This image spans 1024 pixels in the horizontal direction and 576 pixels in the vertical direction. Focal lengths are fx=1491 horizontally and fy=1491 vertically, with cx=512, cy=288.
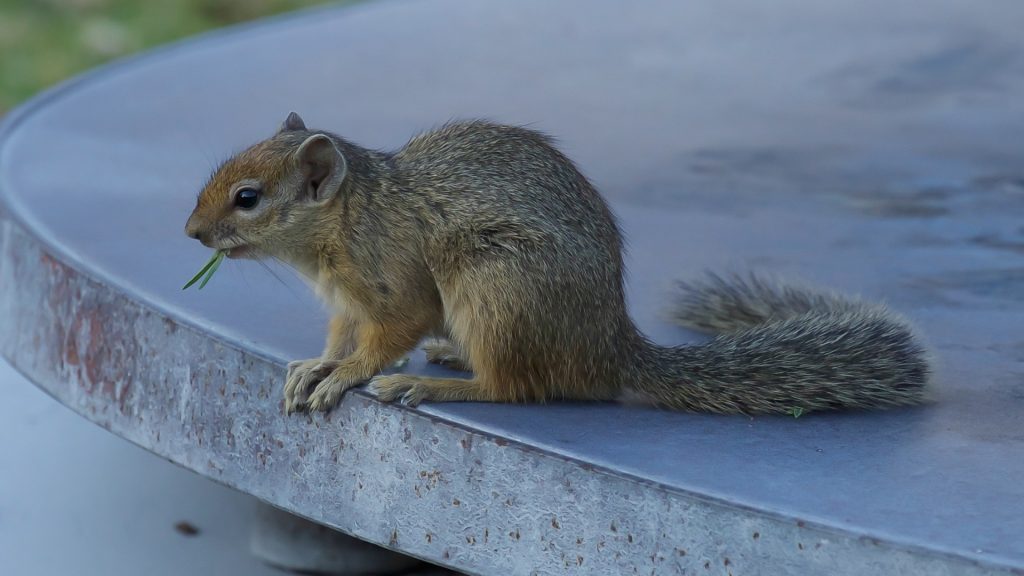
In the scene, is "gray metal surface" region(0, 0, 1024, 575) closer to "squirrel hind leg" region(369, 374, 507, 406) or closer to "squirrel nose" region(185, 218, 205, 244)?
"squirrel hind leg" region(369, 374, 507, 406)

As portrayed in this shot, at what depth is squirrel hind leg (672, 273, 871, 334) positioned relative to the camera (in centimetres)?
279

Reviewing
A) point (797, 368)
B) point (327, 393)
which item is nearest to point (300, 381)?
point (327, 393)

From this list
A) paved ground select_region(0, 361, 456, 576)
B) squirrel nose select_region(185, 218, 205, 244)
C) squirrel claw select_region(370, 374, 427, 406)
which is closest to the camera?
squirrel claw select_region(370, 374, 427, 406)

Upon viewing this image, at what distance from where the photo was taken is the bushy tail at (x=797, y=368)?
2422 millimetres

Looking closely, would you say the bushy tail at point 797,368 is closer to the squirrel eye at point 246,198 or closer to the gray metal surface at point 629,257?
the gray metal surface at point 629,257

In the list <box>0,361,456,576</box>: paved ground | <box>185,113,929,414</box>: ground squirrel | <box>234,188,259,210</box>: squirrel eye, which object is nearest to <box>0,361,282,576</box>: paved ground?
<box>0,361,456,576</box>: paved ground

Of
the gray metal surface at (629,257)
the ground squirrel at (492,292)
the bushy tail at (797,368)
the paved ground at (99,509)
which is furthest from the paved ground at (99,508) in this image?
the bushy tail at (797,368)

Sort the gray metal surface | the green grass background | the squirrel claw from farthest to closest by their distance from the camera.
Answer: the green grass background < the squirrel claw < the gray metal surface

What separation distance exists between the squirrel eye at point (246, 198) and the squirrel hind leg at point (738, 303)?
0.85 metres

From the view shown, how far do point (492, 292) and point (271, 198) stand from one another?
0.43m

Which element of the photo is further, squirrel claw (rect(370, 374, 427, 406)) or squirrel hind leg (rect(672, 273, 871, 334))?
squirrel hind leg (rect(672, 273, 871, 334))

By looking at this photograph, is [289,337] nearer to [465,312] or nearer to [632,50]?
[465,312]

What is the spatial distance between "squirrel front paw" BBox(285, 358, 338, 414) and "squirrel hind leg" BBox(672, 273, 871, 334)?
2.54 ft

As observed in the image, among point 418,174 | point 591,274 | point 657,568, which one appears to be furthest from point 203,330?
point 657,568
